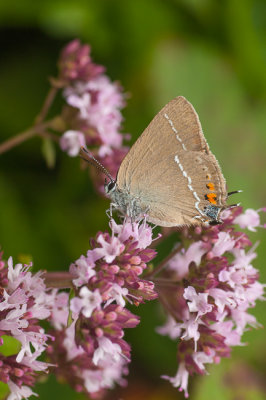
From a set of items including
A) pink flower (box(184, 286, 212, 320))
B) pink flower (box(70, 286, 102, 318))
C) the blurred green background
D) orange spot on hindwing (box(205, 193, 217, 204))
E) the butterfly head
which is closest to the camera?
pink flower (box(70, 286, 102, 318))

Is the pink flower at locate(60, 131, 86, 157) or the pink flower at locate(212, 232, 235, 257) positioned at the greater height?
the pink flower at locate(60, 131, 86, 157)

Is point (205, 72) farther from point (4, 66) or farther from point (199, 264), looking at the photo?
point (199, 264)

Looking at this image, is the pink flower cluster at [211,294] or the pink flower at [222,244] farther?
the pink flower at [222,244]

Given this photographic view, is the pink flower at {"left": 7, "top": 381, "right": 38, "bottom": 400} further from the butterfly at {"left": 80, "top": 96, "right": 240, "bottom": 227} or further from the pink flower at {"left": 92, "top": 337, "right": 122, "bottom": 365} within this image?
the butterfly at {"left": 80, "top": 96, "right": 240, "bottom": 227}

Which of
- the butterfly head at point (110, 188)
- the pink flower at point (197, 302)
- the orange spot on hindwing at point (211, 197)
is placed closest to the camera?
the pink flower at point (197, 302)

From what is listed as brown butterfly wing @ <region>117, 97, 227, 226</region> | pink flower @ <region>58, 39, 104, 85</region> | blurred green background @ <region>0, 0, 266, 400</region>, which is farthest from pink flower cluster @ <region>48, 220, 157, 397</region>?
blurred green background @ <region>0, 0, 266, 400</region>

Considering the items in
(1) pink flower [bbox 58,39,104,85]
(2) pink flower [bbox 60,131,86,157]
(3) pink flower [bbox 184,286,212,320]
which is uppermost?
(1) pink flower [bbox 58,39,104,85]

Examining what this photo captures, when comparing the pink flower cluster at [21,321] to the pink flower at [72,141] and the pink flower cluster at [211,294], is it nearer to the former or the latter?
the pink flower cluster at [211,294]

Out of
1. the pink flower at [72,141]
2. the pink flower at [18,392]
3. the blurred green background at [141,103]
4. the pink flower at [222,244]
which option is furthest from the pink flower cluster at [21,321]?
the blurred green background at [141,103]
